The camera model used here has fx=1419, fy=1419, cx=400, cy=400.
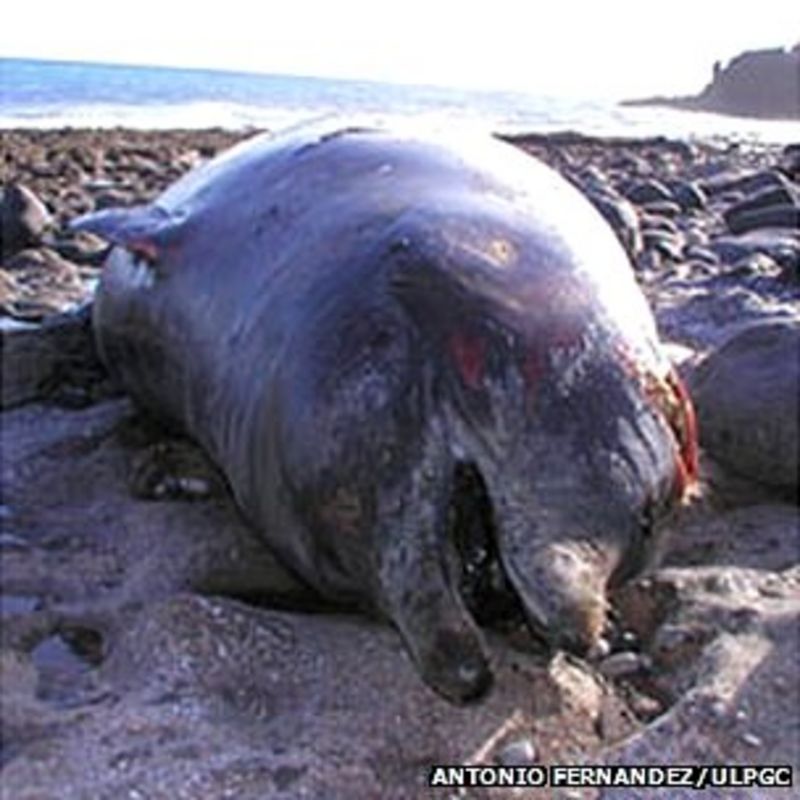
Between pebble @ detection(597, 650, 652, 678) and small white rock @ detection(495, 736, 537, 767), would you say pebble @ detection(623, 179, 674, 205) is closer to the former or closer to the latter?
pebble @ detection(597, 650, 652, 678)

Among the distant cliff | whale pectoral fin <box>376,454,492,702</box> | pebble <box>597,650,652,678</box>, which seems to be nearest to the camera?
whale pectoral fin <box>376,454,492,702</box>

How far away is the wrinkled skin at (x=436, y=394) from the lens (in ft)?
8.69

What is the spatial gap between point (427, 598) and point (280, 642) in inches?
19.8

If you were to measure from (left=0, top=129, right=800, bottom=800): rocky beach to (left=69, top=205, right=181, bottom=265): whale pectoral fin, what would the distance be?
38cm

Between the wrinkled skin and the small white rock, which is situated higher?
the wrinkled skin

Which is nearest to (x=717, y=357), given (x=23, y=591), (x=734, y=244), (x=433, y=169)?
(x=433, y=169)

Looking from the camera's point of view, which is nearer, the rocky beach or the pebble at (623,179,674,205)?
the rocky beach

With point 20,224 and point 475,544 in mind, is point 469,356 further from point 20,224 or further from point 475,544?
point 20,224

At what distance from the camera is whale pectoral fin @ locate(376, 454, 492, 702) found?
2.54 m

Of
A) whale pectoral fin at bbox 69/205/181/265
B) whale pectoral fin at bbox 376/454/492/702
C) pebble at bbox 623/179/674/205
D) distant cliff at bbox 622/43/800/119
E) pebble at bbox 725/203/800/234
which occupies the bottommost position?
distant cliff at bbox 622/43/800/119

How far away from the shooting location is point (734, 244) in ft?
27.0

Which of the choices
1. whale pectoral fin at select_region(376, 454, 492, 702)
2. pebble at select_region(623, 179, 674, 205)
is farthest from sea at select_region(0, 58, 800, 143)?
whale pectoral fin at select_region(376, 454, 492, 702)

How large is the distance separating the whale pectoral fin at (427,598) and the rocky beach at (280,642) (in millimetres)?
174

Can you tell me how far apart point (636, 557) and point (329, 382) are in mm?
730
